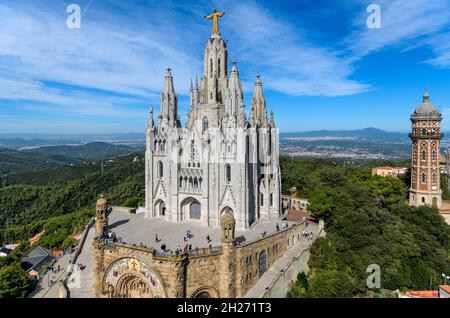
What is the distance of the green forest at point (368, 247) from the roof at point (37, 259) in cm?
2809

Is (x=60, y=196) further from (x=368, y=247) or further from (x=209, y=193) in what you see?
(x=368, y=247)

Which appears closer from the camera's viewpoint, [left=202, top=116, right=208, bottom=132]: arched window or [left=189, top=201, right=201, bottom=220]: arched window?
[left=189, top=201, right=201, bottom=220]: arched window

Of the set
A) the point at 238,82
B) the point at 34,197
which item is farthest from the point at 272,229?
the point at 34,197

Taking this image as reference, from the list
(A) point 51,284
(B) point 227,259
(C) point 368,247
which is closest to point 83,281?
(A) point 51,284

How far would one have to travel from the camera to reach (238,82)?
31.5m

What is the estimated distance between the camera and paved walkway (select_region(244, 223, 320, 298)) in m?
23.6

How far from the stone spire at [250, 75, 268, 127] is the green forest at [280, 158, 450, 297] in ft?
34.5

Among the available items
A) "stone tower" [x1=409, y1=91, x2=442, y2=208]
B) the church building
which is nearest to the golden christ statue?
the church building

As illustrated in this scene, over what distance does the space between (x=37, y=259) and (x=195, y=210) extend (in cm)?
2018

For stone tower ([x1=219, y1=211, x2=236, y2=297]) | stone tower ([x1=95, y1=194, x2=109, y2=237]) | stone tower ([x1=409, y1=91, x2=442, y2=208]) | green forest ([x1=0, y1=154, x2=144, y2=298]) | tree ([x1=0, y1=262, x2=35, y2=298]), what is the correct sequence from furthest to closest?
green forest ([x1=0, y1=154, x2=144, y2=298]), stone tower ([x1=409, y1=91, x2=442, y2=208]), stone tower ([x1=95, y1=194, x2=109, y2=237]), tree ([x1=0, y1=262, x2=35, y2=298]), stone tower ([x1=219, y1=211, x2=236, y2=297])

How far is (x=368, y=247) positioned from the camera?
32.8 m

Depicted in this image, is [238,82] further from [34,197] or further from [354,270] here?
[34,197]

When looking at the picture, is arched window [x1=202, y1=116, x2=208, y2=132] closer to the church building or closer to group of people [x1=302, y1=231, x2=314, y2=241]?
the church building

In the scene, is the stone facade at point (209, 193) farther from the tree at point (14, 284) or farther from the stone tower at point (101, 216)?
the tree at point (14, 284)
